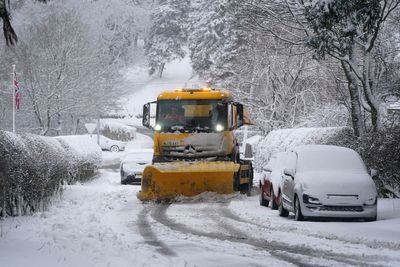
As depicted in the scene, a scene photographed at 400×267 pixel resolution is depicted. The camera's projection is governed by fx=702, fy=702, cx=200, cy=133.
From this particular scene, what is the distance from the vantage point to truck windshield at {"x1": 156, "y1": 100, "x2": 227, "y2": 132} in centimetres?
2097

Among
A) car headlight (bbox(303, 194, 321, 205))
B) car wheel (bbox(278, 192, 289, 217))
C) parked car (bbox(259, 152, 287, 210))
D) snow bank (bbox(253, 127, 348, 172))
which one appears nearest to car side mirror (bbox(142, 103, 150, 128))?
parked car (bbox(259, 152, 287, 210))

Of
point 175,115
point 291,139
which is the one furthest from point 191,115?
point 291,139

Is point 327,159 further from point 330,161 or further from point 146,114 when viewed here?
point 146,114

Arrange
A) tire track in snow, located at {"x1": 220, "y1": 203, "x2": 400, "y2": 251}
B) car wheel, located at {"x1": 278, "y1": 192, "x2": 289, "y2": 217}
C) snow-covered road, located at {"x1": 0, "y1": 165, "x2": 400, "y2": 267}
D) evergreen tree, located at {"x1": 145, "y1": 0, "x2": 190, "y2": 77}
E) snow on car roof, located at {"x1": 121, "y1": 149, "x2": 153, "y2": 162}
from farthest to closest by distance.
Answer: evergreen tree, located at {"x1": 145, "y1": 0, "x2": 190, "y2": 77}, snow on car roof, located at {"x1": 121, "y1": 149, "x2": 153, "y2": 162}, car wheel, located at {"x1": 278, "y1": 192, "x2": 289, "y2": 217}, tire track in snow, located at {"x1": 220, "y1": 203, "x2": 400, "y2": 251}, snow-covered road, located at {"x1": 0, "y1": 165, "x2": 400, "y2": 267}

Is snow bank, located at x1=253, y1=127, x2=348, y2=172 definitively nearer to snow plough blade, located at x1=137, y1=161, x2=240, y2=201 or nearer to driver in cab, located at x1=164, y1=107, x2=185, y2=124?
snow plough blade, located at x1=137, y1=161, x2=240, y2=201

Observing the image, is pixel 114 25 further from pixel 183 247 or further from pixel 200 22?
pixel 183 247

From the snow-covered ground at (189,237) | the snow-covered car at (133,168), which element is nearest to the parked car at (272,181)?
the snow-covered ground at (189,237)

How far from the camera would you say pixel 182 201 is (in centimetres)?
1958

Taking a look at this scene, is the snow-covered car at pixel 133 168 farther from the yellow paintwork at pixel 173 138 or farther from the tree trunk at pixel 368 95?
the tree trunk at pixel 368 95

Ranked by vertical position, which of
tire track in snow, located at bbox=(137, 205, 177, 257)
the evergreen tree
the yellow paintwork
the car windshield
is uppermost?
the evergreen tree

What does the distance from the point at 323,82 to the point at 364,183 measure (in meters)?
26.4

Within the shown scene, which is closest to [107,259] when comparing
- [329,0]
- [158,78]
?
[329,0]

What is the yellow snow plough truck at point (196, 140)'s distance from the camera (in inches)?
771

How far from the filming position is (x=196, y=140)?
20.8 meters
